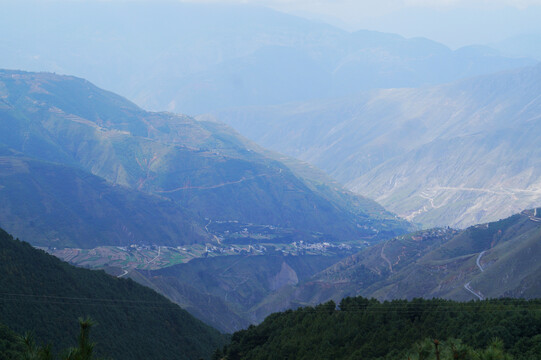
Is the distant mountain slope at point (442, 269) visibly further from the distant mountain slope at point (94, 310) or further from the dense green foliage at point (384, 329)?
the distant mountain slope at point (94, 310)

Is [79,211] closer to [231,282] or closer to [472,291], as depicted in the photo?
[231,282]

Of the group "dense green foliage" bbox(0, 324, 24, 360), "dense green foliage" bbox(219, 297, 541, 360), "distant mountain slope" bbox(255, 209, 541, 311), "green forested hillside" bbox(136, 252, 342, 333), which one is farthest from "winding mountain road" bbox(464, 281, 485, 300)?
"dense green foliage" bbox(0, 324, 24, 360)

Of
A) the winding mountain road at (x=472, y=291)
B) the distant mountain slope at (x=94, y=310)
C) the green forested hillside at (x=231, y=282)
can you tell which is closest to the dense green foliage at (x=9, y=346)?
the distant mountain slope at (x=94, y=310)

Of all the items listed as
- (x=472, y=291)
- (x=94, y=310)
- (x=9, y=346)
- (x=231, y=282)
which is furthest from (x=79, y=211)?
(x=9, y=346)

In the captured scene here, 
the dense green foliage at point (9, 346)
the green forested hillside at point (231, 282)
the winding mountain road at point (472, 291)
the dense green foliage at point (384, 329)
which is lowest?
the green forested hillside at point (231, 282)

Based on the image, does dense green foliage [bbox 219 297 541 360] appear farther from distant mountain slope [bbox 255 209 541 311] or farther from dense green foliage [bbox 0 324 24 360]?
distant mountain slope [bbox 255 209 541 311]
